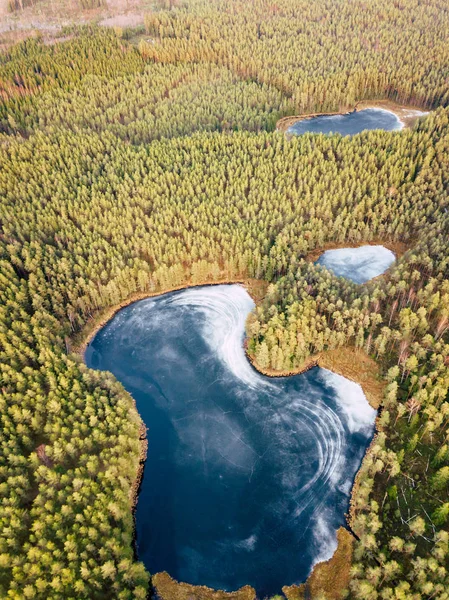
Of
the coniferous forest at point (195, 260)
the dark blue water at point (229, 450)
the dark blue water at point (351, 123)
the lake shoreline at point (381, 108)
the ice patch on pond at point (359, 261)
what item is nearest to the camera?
the coniferous forest at point (195, 260)

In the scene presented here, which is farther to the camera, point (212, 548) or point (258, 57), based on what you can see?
point (258, 57)

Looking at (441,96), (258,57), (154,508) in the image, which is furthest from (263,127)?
(154,508)

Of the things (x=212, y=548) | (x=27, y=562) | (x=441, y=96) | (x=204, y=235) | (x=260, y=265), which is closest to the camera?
(x=27, y=562)

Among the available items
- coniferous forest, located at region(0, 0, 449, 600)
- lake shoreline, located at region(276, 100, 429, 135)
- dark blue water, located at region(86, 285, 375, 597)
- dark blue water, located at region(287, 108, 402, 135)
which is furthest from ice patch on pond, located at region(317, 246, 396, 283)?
lake shoreline, located at region(276, 100, 429, 135)

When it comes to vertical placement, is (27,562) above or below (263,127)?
below

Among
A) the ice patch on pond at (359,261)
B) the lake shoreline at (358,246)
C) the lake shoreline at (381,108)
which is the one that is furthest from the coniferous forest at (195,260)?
the ice patch on pond at (359,261)

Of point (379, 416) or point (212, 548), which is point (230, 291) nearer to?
point (379, 416)

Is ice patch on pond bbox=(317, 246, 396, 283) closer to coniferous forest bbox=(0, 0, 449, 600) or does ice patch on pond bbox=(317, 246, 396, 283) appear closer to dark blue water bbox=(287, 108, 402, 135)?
coniferous forest bbox=(0, 0, 449, 600)

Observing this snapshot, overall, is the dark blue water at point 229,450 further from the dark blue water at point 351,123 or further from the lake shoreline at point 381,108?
the lake shoreline at point 381,108
